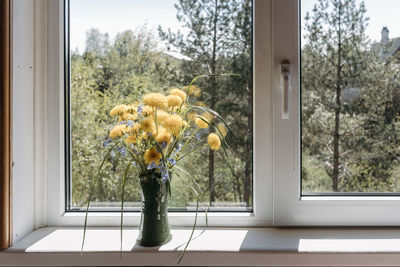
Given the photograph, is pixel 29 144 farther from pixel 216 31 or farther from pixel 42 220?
pixel 216 31

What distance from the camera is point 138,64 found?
3.89ft

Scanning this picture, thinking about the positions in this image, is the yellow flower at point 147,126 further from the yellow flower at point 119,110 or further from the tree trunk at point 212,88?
the tree trunk at point 212,88

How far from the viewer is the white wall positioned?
1.03 m

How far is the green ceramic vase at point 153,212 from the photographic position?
98 cm

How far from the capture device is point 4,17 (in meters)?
0.97

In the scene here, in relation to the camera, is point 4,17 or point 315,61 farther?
point 315,61

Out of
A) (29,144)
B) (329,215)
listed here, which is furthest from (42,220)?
(329,215)

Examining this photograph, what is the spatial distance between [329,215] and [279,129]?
316 mm

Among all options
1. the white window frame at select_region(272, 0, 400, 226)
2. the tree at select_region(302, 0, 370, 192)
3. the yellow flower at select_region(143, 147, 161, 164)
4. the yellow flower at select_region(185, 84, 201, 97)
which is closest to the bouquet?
the yellow flower at select_region(143, 147, 161, 164)

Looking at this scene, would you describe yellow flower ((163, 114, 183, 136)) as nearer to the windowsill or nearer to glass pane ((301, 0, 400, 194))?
the windowsill

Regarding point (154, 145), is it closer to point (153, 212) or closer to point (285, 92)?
point (153, 212)

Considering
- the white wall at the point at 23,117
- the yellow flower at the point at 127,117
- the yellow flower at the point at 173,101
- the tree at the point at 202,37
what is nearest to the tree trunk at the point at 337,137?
the tree at the point at 202,37

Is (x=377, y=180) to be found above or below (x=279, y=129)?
below

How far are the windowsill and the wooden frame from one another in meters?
0.11
